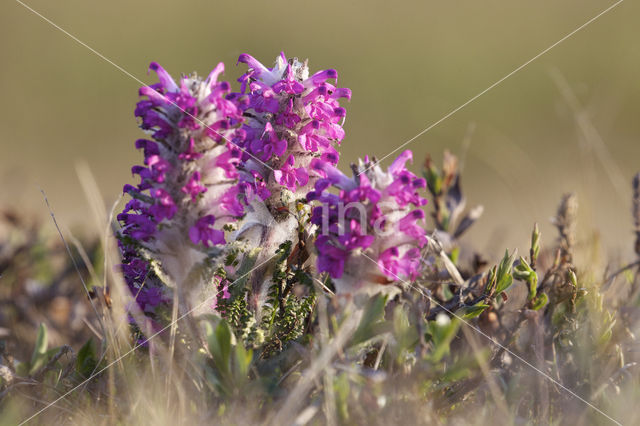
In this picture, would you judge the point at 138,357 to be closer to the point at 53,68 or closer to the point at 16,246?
the point at 16,246

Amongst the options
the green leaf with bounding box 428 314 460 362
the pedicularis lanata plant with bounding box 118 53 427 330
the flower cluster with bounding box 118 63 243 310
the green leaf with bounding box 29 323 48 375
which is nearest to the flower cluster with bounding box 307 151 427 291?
the pedicularis lanata plant with bounding box 118 53 427 330

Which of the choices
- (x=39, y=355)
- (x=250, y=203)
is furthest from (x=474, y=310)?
(x=39, y=355)

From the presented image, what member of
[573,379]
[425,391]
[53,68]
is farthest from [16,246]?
[53,68]

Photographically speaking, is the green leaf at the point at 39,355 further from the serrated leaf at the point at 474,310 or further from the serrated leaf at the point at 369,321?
the serrated leaf at the point at 474,310

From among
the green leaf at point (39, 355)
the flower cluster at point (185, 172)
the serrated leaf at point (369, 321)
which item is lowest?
the serrated leaf at point (369, 321)

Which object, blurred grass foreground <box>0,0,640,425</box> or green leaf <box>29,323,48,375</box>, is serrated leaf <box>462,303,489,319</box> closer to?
blurred grass foreground <box>0,0,640,425</box>

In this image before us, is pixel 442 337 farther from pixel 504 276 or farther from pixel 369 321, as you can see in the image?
pixel 504 276

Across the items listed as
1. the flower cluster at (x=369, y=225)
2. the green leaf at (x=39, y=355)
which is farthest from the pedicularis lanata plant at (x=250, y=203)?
the green leaf at (x=39, y=355)
